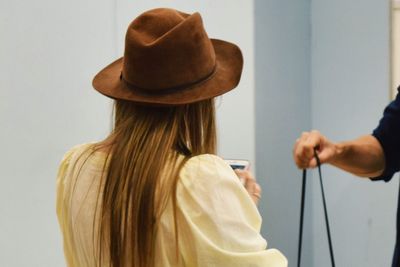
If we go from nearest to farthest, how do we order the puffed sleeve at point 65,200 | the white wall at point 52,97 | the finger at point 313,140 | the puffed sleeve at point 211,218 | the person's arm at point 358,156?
1. the puffed sleeve at point 211,218
2. the puffed sleeve at point 65,200
3. the finger at point 313,140
4. the person's arm at point 358,156
5. the white wall at point 52,97

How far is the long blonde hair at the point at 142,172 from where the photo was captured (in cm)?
68

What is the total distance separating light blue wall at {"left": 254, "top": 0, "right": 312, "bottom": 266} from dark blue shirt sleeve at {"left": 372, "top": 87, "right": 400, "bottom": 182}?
388mm

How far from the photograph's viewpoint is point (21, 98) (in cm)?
121

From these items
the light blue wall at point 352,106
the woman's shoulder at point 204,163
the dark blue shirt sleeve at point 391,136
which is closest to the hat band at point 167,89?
the woman's shoulder at point 204,163

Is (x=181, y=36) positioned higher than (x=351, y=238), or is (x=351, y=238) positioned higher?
(x=181, y=36)

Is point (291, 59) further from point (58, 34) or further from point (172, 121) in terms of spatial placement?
point (172, 121)

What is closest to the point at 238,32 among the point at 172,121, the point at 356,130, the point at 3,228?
the point at 356,130

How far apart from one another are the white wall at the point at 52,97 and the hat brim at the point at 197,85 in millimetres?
445

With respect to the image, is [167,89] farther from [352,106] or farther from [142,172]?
[352,106]

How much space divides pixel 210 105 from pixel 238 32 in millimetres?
668

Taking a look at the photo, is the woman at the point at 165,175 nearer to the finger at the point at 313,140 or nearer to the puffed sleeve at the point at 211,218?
the puffed sleeve at the point at 211,218

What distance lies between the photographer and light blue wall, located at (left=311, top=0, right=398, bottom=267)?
1357mm

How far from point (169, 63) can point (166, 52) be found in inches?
0.7

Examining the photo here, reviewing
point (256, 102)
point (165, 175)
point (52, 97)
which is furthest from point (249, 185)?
point (52, 97)
